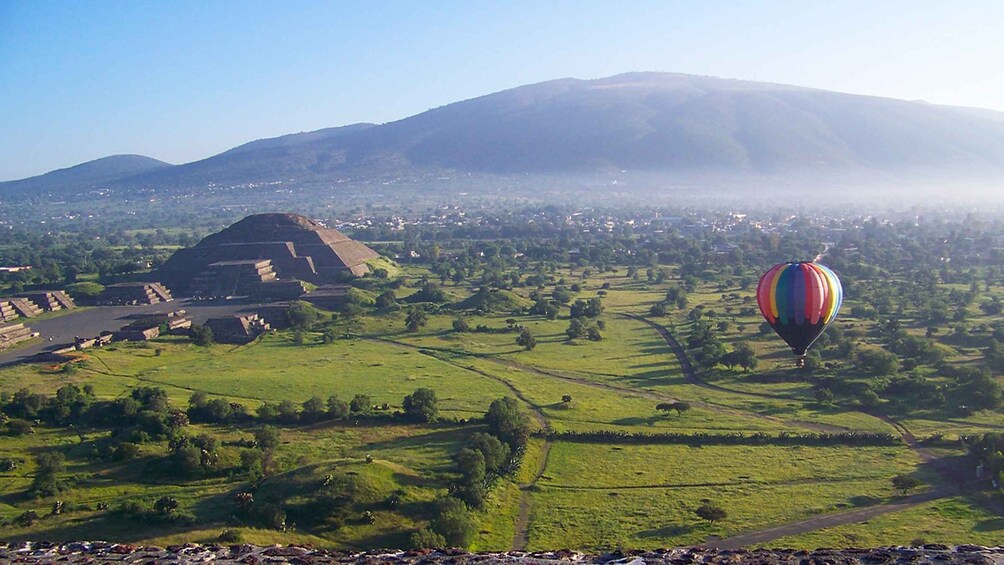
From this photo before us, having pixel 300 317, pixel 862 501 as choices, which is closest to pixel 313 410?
pixel 862 501

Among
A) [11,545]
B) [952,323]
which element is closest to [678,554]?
[11,545]

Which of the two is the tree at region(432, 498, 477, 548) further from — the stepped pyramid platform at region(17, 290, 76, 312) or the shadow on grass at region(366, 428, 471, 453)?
the stepped pyramid platform at region(17, 290, 76, 312)

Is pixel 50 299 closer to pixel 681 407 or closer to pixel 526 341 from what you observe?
pixel 526 341

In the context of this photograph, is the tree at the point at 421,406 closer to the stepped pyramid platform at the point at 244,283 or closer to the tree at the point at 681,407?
the tree at the point at 681,407

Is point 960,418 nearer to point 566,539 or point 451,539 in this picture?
point 566,539

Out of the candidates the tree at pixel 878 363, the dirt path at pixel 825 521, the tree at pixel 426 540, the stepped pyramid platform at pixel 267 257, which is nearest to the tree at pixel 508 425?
the tree at pixel 426 540

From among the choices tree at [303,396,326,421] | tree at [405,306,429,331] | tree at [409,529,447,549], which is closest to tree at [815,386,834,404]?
tree at [409,529,447,549]

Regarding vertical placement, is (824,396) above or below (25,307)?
below
